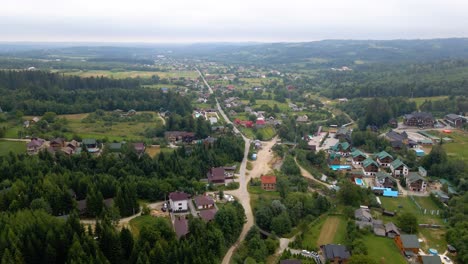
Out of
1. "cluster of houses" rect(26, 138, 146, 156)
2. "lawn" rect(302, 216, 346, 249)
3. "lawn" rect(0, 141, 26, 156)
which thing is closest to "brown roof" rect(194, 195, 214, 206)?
"lawn" rect(302, 216, 346, 249)

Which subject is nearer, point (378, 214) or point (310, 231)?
point (310, 231)

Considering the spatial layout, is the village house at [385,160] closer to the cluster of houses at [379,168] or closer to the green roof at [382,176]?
the cluster of houses at [379,168]

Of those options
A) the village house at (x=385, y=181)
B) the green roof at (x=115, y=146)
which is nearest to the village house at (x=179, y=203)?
the green roof at (x=115, y=146)

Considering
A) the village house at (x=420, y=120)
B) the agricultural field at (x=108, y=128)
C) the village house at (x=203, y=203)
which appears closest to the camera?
the village house at (x=203, y=203)

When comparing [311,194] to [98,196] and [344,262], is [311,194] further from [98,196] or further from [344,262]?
[98,196]

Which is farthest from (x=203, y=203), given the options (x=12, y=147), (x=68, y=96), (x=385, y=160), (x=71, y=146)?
(x=68, y=96)

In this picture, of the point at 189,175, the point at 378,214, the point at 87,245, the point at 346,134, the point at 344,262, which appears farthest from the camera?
the point at 346,134

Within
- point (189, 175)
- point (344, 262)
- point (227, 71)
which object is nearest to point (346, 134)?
point (189, 175)
